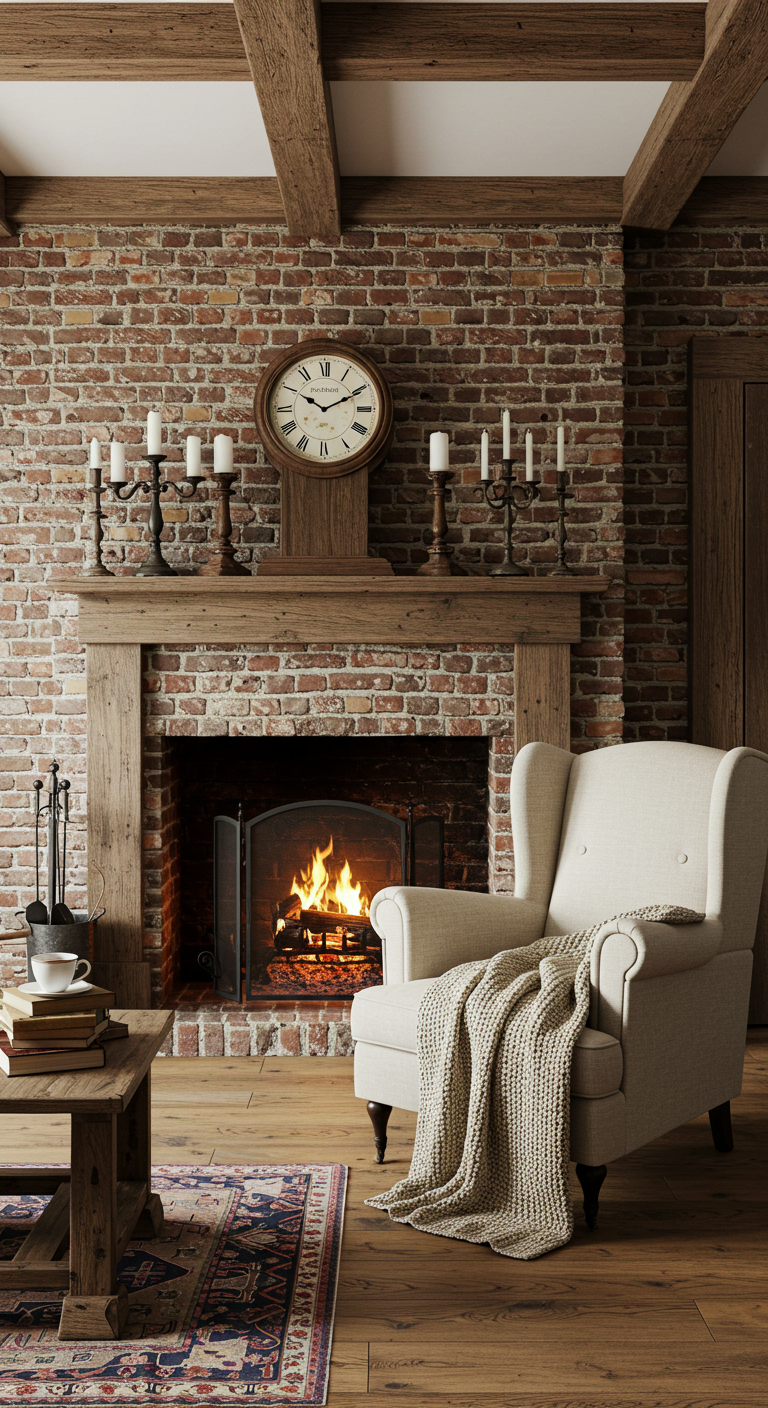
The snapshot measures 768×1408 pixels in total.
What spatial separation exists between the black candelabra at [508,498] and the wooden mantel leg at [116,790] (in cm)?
123

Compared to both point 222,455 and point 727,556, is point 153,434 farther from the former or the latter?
point 727,556

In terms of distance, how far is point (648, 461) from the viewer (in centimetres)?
401

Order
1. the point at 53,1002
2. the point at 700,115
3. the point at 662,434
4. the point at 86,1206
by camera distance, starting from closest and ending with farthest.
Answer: the point at 86,1206
the point at 53,1002
the point at 700,115
the point at 662,434

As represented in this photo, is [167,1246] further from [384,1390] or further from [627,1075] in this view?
[627,1075]

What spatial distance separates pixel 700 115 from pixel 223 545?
1.82m

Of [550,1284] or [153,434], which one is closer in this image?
[550,1284]

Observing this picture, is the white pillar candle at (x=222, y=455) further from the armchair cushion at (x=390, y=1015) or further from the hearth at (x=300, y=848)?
the armchair cushion at (x=390, y=1015)

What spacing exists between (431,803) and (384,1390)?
2404 millimetres

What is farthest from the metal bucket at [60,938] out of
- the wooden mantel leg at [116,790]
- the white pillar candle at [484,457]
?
the white pillar candle at [484,457]

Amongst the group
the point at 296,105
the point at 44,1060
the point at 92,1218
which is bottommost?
the point at 92,1218

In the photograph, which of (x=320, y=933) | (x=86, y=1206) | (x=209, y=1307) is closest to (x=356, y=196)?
(x=320, y=933)

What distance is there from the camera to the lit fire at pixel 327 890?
3902mm

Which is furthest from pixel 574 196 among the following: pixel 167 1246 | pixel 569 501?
pixel 167 1246

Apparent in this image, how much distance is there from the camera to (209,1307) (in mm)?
2109
